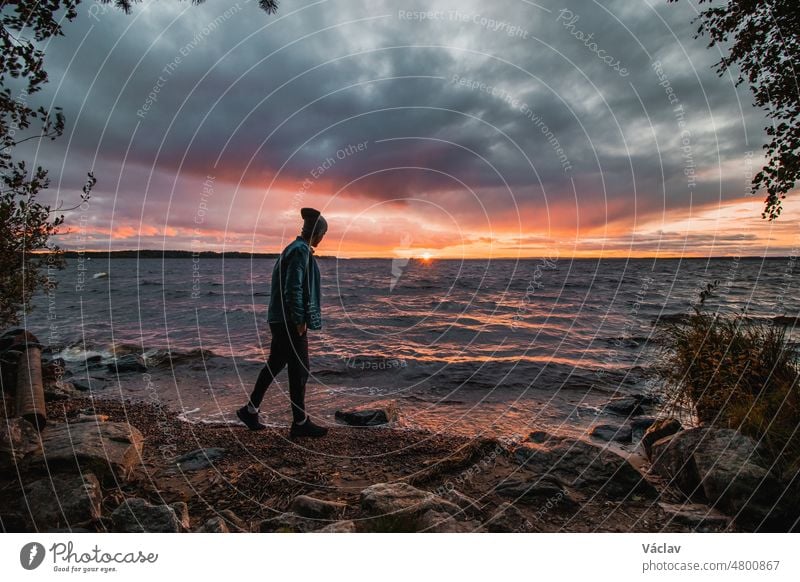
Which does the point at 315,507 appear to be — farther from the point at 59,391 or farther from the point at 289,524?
the point at 59,391

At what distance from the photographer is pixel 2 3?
13.5 ft

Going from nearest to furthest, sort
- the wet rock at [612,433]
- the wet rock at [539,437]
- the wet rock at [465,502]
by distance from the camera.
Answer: the wet rock at [465,502] → the wet rock at [539,437] → the wet rock at [612,433]

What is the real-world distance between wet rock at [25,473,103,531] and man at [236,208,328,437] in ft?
8.10

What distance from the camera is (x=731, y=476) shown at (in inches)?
165

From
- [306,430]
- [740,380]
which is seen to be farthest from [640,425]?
[306,430]

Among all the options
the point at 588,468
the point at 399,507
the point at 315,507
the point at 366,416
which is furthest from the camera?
the point at 366,416

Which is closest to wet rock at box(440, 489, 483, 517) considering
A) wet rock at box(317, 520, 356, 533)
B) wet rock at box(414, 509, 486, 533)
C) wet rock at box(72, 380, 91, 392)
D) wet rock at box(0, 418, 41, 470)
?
wet rock at box(414, 509, 486, 533)

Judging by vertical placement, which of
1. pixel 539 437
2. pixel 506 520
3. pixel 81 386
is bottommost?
pixel 81 386

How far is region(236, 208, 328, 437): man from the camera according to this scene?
227 inches

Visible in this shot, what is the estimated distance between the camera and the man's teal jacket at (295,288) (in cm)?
575

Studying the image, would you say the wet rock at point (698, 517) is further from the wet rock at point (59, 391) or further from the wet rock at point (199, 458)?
the wet rock at point (59, 391)

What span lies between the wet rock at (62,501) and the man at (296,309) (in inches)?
97.2

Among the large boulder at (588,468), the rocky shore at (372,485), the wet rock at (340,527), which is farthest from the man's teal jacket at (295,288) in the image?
the large boulder at (588,468)

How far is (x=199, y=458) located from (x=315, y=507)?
95.2 inches
